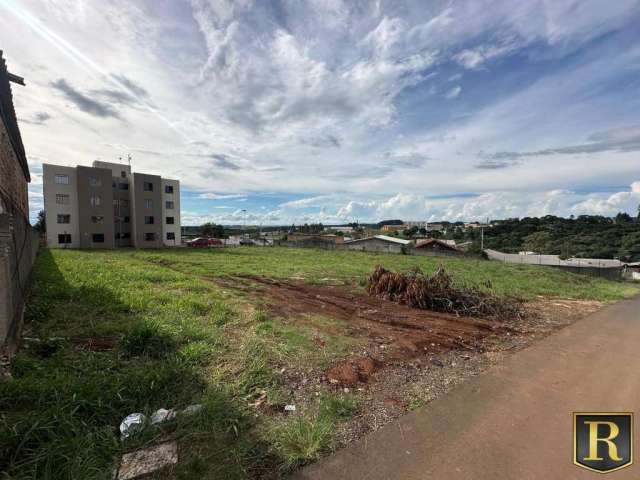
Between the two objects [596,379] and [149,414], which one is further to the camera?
[596,379]

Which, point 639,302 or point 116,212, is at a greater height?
point 116,212

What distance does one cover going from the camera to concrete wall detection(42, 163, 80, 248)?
85.9 feet

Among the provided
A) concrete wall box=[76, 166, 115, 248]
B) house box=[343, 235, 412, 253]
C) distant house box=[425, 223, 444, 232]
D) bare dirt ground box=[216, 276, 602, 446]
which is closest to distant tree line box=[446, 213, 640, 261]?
house box=[343, 235, 412, 253]

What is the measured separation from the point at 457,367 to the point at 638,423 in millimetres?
1640

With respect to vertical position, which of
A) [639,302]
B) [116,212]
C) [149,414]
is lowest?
[639,302]

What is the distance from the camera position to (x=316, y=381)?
336 centimetres

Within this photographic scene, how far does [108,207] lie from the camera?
29.0 metres

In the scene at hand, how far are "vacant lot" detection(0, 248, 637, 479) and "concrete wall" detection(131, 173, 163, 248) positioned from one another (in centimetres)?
2871

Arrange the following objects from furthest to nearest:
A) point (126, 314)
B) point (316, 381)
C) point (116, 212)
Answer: point (116, 212) → point (126, 314) → point (316, 381)

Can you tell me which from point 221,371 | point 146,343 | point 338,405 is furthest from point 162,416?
point 146,343

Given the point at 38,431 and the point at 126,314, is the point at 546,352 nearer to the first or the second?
the point at 38,431

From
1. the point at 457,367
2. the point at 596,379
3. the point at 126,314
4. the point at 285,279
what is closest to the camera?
the point at 596,379

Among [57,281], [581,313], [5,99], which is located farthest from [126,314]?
[581,313]

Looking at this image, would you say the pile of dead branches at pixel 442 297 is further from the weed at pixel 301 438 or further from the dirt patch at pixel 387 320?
the weed at pixel 301 438
